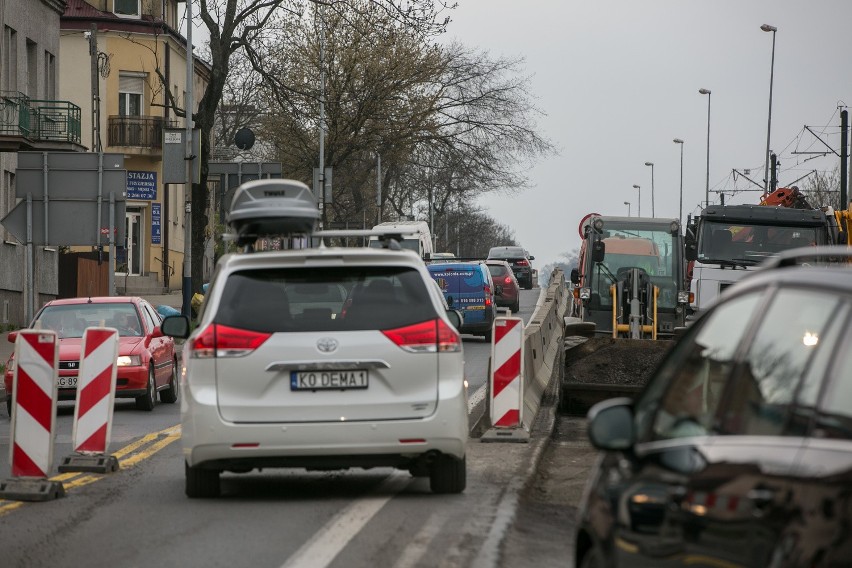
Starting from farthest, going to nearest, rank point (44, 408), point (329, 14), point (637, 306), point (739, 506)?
point (329, 14), point (637, 306), point (44, 408), point (739, 506)

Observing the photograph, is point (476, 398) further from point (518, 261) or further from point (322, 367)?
point (518, 261)

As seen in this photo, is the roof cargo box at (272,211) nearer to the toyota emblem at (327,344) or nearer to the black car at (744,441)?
the toyota emblem at (327,344)

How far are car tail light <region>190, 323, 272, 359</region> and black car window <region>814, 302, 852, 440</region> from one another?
6.37 meters

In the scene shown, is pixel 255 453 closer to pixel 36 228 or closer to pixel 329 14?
pixel 36 228

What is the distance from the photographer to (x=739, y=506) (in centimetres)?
409

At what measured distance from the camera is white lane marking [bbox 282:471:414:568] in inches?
318

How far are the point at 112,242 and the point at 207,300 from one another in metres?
16.8

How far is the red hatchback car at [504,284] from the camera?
49.8 meters

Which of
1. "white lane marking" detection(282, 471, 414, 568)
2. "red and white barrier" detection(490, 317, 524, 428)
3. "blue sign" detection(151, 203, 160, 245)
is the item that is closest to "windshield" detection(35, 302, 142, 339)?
"red and white barrier" detection(490, 317, 524, 428)

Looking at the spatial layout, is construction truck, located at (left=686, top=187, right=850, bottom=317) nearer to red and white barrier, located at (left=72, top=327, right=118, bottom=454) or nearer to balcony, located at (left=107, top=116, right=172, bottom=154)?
red and white barrier, located at (left=72, top=327, right=118, bottom=454)

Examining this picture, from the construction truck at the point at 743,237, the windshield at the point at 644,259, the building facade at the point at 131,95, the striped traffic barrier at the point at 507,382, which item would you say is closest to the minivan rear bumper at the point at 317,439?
the striped traffic barrier at the point at 507,382

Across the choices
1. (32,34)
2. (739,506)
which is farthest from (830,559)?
(32,34)

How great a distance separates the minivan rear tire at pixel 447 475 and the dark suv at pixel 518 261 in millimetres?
65240

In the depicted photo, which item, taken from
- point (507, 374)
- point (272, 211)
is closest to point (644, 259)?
point (507, 374)
